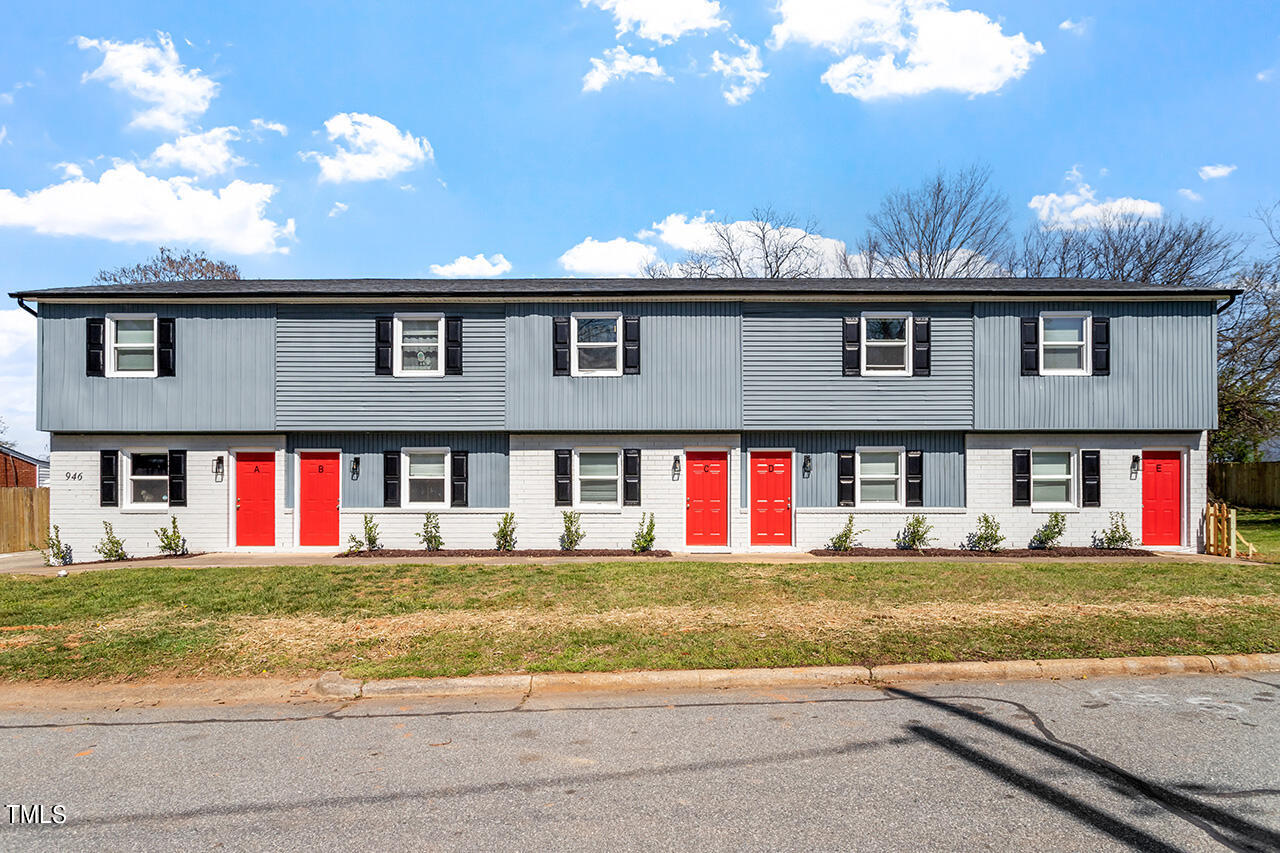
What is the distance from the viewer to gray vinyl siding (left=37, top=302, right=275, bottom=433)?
55.7ft

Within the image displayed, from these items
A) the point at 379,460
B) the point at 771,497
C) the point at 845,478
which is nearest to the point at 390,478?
the point at 379,460

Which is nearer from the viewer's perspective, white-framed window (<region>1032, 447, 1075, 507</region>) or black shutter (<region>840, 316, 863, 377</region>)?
black shutter (<region>840, 316, 863, 377</region>)

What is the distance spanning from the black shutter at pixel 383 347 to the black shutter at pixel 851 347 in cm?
1009

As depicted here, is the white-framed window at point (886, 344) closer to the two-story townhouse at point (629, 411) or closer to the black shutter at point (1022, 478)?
the two-story townhouse at point (629, 411)

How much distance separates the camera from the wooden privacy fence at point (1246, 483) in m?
32.8

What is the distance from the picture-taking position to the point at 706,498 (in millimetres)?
17266

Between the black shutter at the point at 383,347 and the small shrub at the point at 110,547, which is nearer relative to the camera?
the small shrub at the point at 110,547

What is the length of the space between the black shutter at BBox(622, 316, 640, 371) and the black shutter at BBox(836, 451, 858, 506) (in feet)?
16.4

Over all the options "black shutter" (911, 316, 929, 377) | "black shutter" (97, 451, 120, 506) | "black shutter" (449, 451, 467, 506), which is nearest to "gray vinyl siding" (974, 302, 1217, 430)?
"black shutter" (911, 316, 929, 377)

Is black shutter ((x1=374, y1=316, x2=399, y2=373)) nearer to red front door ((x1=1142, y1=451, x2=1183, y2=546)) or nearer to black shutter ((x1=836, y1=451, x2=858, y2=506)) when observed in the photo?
black shutter ((x1=836, y1=451, x2=858, y2=506))

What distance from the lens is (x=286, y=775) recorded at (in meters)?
5.03

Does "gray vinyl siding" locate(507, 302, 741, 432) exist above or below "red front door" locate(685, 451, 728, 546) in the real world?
above

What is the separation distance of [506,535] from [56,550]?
9.72 meters

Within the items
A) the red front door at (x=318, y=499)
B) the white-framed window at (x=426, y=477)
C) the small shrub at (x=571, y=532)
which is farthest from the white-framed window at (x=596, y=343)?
the red front door at (x=318, y=499)
